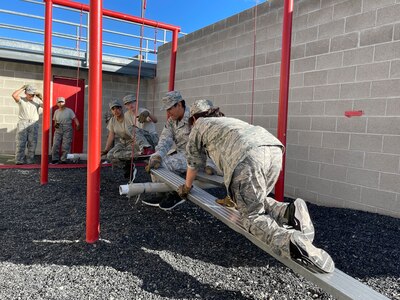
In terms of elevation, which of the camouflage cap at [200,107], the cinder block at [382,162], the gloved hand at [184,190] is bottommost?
the gloved hand at [184,190]

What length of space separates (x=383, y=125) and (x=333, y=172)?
90cm

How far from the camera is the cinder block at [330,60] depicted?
4374mm

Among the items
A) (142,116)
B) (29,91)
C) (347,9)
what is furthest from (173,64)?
(29,91)

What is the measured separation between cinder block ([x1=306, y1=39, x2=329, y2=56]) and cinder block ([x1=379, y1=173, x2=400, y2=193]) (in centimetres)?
184

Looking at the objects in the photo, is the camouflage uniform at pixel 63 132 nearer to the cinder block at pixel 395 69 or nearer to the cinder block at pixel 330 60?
the cinder block at pixel 330 60

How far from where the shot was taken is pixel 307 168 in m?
4.82

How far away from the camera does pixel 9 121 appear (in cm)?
847

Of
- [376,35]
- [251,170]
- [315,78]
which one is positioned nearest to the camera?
[251,170]

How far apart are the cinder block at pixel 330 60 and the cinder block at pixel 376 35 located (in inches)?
13.0

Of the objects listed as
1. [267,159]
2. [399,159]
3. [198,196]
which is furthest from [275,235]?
[399,159]

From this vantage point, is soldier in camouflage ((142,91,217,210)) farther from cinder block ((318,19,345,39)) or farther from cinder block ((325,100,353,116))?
cinder block ((318,19,345,39))

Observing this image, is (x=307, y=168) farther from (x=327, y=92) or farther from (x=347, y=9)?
(x=347, y=9)

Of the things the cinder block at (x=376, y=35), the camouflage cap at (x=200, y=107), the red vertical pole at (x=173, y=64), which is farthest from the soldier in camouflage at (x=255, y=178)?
the red vertical pole at (x=173, y=64)

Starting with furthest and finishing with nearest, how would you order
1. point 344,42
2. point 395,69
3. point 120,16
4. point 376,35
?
point 120,16, point 344,42, point 376,35, point 395,69
